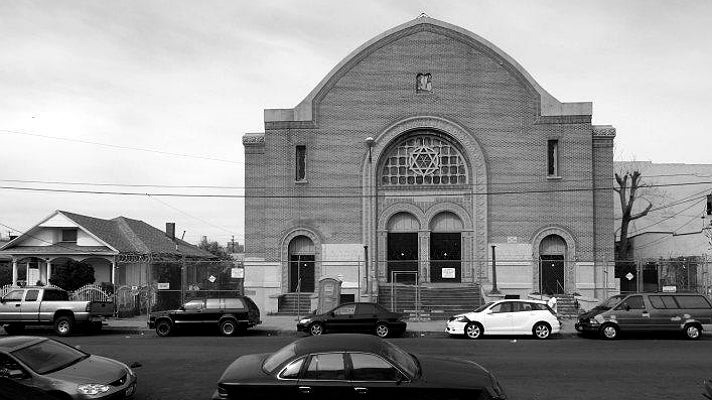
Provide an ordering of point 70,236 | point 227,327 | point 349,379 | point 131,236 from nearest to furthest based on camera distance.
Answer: point 349,379, point 227,327, point 70,236, point 131,236

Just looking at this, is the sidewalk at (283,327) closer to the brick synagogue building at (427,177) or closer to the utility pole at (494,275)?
the utility pole at (494,275)

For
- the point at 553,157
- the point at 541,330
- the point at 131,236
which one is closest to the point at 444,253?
the point at 553,157

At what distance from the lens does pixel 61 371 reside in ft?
36.8

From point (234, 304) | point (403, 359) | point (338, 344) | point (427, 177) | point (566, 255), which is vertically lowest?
point (234, 304)

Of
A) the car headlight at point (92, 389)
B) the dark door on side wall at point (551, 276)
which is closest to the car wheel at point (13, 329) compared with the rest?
the car headlight at point (92, 389)

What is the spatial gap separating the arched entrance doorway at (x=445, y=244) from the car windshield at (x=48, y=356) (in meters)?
24.4

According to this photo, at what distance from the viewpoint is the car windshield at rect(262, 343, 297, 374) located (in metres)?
9.56

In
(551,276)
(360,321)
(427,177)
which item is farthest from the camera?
(427,177)

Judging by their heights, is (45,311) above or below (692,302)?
below

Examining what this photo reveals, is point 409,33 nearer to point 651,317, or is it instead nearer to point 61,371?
point 651,317

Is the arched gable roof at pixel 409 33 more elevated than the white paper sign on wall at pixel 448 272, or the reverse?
the arched gable roof at pixel 409 33

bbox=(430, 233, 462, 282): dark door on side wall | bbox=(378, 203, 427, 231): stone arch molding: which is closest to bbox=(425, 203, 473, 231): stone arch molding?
bbox=(378, 203, 427, 231): stone arch molding

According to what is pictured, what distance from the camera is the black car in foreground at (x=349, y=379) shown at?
360 inches

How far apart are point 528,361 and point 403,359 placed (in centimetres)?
775
